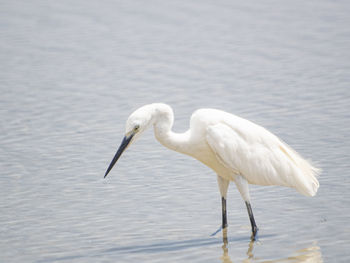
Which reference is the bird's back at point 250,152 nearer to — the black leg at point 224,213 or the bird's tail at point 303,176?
the bird's tail at point 303,176

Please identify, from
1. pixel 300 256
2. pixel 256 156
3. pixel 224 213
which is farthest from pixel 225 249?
pixel 256 156

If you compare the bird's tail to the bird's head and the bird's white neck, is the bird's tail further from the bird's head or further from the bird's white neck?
the bird's head

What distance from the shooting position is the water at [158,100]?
293 inches

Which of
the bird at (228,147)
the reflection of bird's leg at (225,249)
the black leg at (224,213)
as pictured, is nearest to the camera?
the reflection of bird's leg at (225,249)

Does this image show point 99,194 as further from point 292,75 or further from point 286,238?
point 292,75

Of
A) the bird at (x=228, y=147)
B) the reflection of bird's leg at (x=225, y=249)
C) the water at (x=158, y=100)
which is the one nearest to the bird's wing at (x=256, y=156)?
the bird at (x=228, y=147)

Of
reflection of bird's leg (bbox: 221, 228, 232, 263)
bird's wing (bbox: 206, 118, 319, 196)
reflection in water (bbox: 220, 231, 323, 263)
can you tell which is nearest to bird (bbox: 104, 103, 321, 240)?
bird's wing (bbox: 206, 118, 319, 196)

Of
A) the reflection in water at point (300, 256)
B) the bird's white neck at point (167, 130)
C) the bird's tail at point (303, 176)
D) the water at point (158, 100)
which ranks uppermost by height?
the bird's white neck at point (167, 130)

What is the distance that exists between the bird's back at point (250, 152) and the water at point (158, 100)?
510 millimetres

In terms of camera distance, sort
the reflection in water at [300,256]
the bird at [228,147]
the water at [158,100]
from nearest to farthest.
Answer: the reflection in water at [300,256], the bird at [228,147], the water at [158,100]

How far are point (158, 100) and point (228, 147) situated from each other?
495 cm

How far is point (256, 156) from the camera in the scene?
7.43m

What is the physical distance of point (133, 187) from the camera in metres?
8.95

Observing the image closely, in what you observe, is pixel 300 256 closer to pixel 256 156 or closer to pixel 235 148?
pixel 256 156
